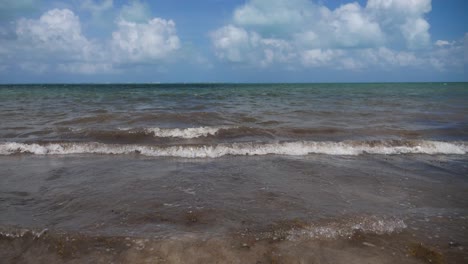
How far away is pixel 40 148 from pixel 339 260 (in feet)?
33.5

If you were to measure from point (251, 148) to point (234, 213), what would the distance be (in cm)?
531

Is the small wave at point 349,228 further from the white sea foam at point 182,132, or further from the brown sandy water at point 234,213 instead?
the white sea foam at point 182,132

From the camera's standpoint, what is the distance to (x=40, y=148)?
10.3 metres

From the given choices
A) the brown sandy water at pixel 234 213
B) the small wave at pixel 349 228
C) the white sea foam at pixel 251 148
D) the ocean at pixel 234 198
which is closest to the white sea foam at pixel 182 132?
the ocean at pixel 234 198

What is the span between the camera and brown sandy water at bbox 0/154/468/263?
3.87m

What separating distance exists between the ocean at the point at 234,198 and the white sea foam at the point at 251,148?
0.06m

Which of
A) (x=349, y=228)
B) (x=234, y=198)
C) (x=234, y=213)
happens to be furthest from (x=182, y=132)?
(x=349, y=228)

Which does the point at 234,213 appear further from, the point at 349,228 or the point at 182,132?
the point at 182,132

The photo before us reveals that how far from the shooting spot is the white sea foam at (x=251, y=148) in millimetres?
9977

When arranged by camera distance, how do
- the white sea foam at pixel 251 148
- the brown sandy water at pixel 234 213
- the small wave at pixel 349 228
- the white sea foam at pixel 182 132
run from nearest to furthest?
1. the brown sandy water at pixel 234 213
2. the small wave at pixel 349 228
3. the white sea foam at pixel 251 148
4. the white sea foam at pixel 182 132

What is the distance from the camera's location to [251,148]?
10.3 meters

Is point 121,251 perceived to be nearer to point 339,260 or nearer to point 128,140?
point 339,260

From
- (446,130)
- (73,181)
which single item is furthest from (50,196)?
(446,130)

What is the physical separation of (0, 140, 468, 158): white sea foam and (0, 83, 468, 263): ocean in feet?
0.20
